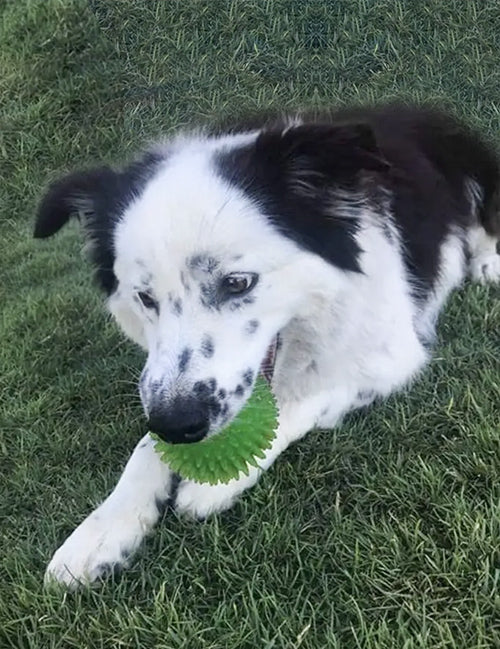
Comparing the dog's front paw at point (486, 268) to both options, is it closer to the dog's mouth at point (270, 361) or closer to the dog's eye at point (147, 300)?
the dog's mouth at point (270, 361)

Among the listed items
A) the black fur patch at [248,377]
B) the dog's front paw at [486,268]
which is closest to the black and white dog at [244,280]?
the black fur patch at [248,377]

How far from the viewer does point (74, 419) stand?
3.22 metres

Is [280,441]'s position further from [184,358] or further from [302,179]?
[302,179]

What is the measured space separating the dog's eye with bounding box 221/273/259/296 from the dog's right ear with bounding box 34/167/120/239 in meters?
0.61

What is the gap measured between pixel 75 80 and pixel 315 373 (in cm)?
412

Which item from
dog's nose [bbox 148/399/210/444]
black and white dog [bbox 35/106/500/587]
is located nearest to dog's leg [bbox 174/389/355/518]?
black and white dog [bbox 35/106/500/587]

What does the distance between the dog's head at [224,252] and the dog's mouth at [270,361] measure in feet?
0.06

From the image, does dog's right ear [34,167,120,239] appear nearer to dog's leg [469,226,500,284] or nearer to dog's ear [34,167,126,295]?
dog's ear [34,167,126,295]

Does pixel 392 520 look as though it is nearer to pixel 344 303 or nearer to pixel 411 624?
pixel 411 624

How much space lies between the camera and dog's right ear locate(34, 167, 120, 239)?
2.65 m

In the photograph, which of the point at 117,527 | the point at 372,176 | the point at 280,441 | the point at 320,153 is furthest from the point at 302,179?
the point at 117,527

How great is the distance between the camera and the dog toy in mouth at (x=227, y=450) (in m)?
2.28

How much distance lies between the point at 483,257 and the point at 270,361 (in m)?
1.50

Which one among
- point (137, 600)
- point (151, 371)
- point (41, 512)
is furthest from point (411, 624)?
point (41, 512)
